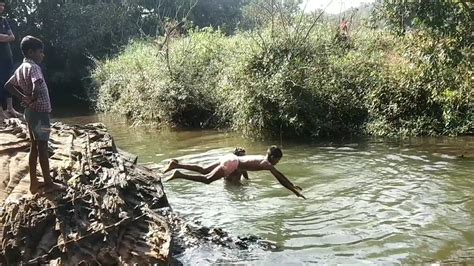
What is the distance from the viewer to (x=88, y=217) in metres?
5.72

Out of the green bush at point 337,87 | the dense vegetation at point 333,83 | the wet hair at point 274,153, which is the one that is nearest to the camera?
the wet hair at point 274,153

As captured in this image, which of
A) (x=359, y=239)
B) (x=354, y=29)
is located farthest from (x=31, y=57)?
(x=354, y=29)

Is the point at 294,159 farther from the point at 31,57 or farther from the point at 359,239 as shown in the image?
the point at 31,57

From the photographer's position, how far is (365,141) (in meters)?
14.4

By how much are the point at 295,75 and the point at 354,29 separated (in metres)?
5.20

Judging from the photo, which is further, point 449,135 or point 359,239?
point 449,135

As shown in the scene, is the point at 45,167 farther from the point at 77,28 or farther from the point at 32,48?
the point at 77,28

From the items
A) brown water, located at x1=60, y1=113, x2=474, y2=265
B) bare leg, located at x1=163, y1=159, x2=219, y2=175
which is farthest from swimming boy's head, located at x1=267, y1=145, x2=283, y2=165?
bare leg, located at x1=163, y1=159, x2=219, y2=175

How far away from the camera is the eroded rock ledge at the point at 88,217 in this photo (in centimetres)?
515

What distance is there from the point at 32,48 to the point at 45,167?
1.24 metres

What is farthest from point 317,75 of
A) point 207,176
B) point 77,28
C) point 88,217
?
point 77,28

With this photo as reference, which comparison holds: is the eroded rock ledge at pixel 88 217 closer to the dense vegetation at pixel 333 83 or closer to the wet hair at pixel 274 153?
the wet hair at pixel 274 153

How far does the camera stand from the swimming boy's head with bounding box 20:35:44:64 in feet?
19.3

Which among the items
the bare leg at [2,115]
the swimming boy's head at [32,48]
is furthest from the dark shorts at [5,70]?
the swimming boy's head at [32,48]
